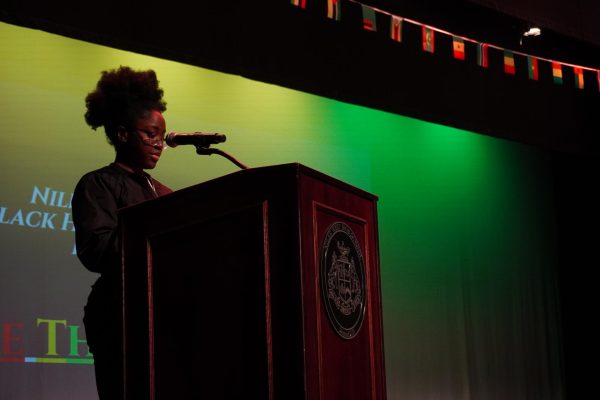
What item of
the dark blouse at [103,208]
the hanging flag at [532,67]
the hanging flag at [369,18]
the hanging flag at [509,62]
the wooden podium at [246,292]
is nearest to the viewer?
the wooden podium at [246,292]

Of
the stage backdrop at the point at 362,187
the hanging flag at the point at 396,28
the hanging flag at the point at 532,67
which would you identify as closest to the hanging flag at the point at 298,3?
the hanging flag at the point at 396,28

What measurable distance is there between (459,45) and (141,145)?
9.05 feet

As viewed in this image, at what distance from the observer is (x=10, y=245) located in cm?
390

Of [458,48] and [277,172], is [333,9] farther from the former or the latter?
[277,172]

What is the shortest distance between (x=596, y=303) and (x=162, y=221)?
5209 mm

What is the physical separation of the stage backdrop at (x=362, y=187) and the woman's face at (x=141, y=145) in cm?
159

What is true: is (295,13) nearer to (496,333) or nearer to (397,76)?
(397,76)

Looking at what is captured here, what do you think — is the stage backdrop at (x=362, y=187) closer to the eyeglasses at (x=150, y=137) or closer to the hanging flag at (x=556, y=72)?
the hanging flag at (x=556, y=72)

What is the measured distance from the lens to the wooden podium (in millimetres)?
1822

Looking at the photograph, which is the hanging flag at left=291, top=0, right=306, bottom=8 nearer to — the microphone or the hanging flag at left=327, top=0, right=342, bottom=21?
the hanging flag at left=327, top=0, right=342, bottom=21

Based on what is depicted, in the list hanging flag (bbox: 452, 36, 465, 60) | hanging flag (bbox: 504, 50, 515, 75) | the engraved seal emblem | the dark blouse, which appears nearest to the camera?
the engraved seal emblem

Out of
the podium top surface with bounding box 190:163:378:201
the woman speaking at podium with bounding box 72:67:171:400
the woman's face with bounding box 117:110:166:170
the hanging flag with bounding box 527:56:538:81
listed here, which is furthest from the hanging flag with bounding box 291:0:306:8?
the podium top surface with bounding box 190:163:378:201

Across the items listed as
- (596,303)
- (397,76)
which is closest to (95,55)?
(397,76)

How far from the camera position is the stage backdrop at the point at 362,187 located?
3959 millimetres
